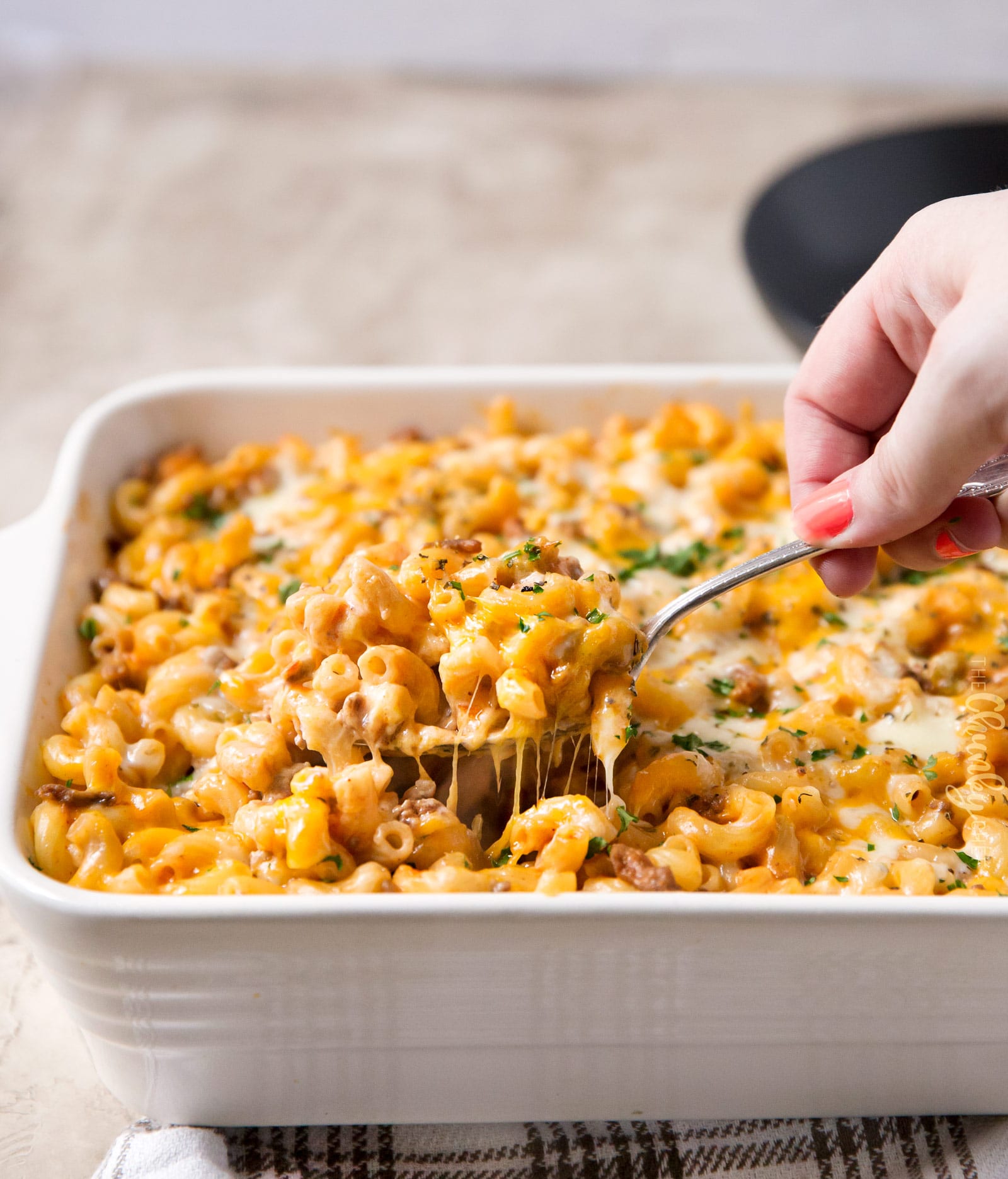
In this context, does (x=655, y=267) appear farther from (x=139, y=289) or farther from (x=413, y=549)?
(x=413, y=549)

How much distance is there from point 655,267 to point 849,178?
3.75ft

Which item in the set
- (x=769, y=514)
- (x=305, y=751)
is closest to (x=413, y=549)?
(x=305, y=751)

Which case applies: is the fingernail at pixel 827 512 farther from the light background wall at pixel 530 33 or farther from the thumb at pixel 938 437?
the light background wall at pixel 530 33

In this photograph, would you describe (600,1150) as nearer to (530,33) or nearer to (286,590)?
(286,590)

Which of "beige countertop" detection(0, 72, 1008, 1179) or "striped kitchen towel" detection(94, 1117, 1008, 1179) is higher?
"beige countertop" detection(0, 72, 1008, 1179)

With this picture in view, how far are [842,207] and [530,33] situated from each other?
3608 millimetres

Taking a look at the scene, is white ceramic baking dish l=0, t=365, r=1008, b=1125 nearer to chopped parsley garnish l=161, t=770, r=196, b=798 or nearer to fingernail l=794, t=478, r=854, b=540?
chopped parsley garnish l=161, t=770, r=196, b=798

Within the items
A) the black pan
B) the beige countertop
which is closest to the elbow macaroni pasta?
the black pan

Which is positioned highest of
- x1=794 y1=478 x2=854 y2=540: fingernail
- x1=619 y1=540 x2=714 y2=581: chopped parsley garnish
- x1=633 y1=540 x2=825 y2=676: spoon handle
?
x1=794 y1=478 x2=854 y2=540: fingernail

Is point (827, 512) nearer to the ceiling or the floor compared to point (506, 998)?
nearer to the ceiling

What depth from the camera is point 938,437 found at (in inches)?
70.9

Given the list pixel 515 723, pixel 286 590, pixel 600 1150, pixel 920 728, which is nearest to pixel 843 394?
pixel 920 728

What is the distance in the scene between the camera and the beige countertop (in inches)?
184

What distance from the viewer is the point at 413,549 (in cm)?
266
